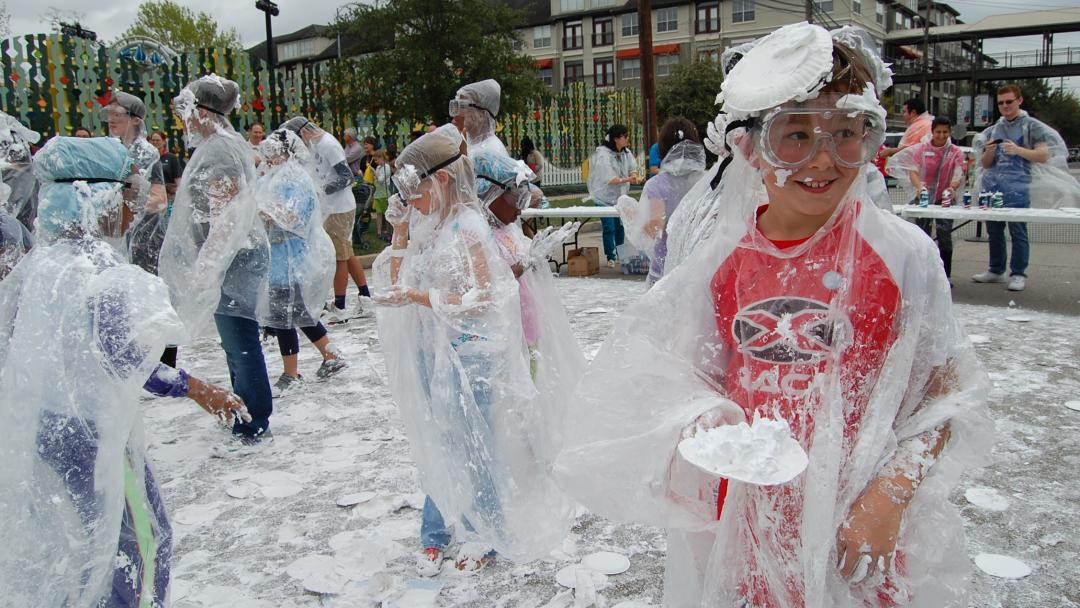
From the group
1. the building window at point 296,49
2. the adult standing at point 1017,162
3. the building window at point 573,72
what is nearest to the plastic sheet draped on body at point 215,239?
the adult standing at point 1017,162

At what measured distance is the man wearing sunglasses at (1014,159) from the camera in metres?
6.86

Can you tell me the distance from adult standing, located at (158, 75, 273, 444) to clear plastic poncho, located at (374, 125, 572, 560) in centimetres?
147

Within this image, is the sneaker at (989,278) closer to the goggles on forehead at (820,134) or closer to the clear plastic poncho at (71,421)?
the goggles on forehead at (820,134)

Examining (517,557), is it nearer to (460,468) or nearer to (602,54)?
(460,468)

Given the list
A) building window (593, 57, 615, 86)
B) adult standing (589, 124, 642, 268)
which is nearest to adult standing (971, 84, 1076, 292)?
adult standing (589, 124, 642, 268)

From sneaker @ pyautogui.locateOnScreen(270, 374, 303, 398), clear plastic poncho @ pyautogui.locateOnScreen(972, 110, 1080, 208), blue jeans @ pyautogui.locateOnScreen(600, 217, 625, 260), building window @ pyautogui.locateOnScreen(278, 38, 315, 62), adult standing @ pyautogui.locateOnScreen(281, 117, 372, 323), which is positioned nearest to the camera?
sneaker @ pyautogui.locateOnScreen(270, 374, 303, 398)

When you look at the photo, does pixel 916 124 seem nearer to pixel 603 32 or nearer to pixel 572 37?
pixel 603 32

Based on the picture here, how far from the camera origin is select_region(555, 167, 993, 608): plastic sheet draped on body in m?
1.28

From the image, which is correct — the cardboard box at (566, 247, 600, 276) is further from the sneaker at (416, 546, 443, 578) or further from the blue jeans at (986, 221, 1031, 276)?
the sneaker at (416, 546, 443, 578)

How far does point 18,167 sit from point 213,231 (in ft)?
4.19

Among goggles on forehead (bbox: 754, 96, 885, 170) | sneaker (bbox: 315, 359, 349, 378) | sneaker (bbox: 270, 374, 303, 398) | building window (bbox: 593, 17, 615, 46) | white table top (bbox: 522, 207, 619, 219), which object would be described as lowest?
sneaker (bbox: 270, 374, 303, 398)

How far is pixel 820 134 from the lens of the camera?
1325 mm

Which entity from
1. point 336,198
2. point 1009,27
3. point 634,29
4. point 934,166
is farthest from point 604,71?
point 336,198

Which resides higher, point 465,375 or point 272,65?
point 272,65
